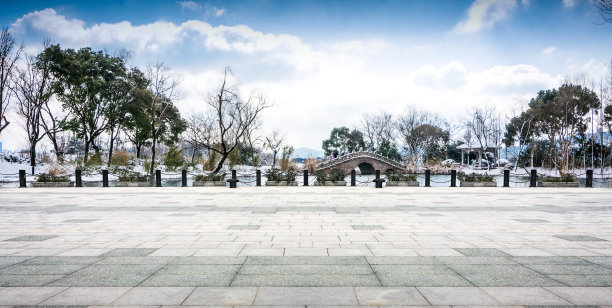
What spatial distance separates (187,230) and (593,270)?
696 cm

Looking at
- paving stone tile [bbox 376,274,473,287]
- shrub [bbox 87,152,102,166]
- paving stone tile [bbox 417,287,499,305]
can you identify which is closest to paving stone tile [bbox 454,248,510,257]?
paving stone tile [bbox 376,274,473,287]

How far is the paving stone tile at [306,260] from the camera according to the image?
14.5ft

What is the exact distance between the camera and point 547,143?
47.0 m

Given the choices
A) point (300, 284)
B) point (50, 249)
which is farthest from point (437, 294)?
point (50, 249)

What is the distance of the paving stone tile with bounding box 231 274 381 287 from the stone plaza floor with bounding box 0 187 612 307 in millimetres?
13

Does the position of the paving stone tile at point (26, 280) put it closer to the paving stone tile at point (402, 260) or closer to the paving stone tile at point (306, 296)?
the paving stone tile at point (306, 296)

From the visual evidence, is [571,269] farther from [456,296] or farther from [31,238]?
[31,238]

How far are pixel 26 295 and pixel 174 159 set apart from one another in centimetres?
3350

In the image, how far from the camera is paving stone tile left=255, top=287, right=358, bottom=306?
310 centimetres

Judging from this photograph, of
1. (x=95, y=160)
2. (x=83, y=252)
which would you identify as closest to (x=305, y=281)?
(x=83, y=252)

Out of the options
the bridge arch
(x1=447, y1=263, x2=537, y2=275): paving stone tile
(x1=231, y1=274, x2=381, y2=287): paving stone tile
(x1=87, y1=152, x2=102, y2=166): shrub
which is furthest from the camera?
the bridge arch

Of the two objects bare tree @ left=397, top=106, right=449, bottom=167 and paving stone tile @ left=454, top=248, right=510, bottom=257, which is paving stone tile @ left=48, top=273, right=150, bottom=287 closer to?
paving stone tile @ left=454, top=248, right=510, bottom=257

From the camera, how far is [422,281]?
12.1 ft

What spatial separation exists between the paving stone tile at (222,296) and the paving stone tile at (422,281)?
158cm
